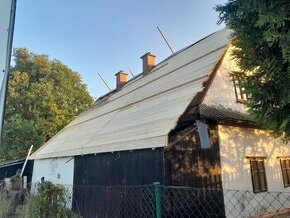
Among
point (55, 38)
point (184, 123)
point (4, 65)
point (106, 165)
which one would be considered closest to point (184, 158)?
point (184, 123)

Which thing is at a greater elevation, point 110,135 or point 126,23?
point 126,23

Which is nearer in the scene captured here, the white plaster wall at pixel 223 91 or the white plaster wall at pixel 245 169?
the white plaster wall at pixel 245 169

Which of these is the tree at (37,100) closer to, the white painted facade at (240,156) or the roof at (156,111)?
the roof at (156,111)

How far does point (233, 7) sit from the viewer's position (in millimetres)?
5391

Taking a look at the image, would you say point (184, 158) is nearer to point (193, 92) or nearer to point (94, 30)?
point (193, 92)

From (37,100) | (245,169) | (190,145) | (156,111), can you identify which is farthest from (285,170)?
(37,100)

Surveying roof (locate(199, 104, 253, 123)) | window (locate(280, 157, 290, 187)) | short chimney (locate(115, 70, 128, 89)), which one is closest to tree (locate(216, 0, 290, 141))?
roof (locate(199, 104, 253, 123))

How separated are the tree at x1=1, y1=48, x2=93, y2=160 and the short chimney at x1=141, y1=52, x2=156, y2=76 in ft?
34.7

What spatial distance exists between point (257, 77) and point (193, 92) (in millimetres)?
3340

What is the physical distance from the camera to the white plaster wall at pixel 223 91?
897 centimetres

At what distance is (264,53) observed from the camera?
5207 mm

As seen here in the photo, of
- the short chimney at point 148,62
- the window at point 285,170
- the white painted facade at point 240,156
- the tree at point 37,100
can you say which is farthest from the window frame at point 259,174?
the tree at point 37,100

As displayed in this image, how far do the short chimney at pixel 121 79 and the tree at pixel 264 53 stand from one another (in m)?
14.4

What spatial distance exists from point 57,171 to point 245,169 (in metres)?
8.60
